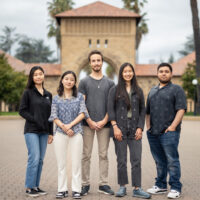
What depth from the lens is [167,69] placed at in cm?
559

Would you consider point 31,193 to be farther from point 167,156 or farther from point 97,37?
point 97,37

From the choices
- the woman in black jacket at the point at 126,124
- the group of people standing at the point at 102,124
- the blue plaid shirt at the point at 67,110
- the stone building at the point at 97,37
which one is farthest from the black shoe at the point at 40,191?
the stone building at the point at 97,37

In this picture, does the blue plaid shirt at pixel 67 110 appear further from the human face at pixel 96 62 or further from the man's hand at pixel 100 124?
the human face at pixel 96 62

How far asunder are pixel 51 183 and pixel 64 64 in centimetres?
3452

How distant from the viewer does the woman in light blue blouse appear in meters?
5.19

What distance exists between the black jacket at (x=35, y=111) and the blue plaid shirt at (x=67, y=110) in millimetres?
291

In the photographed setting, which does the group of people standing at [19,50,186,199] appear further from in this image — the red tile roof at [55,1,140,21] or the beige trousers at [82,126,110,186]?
the red tile roof at [55,1,140,21]

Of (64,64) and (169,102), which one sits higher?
(64,64)

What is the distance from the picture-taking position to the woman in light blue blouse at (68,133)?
519cm

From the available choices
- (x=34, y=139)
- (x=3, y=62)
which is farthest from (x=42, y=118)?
(x=3, y=62)

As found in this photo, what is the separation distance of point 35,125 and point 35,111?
228 mm

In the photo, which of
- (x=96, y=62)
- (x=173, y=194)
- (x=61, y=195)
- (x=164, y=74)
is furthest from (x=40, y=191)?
(x=164, y=74)

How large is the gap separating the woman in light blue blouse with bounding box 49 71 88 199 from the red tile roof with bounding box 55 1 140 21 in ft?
116

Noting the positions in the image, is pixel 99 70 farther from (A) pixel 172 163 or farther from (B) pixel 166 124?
(A) pixel 172 163
